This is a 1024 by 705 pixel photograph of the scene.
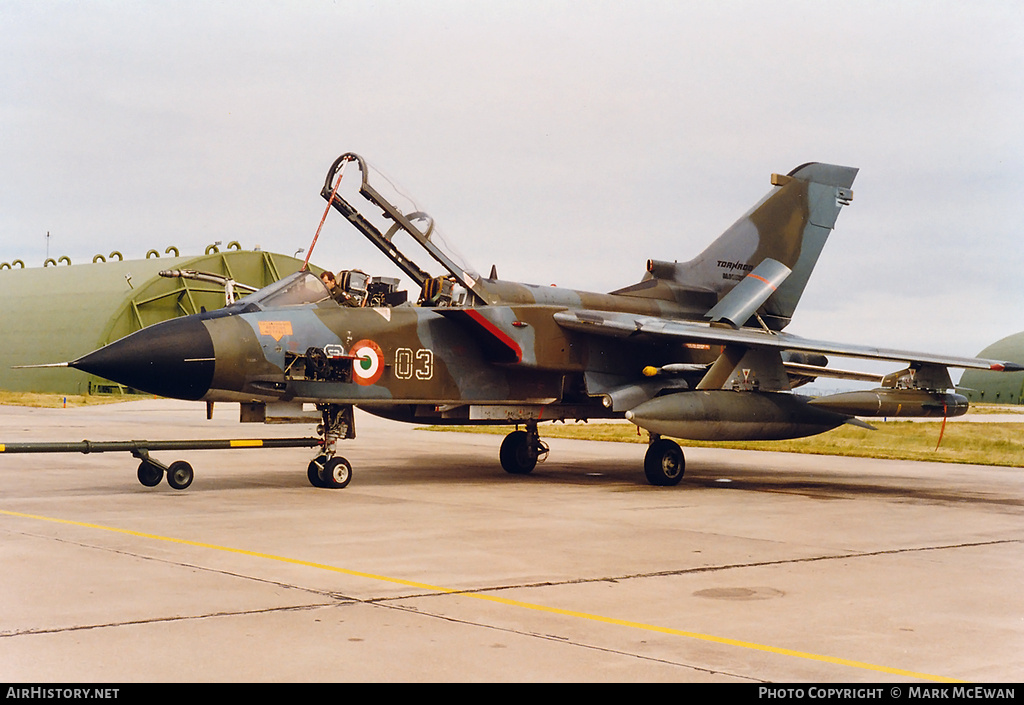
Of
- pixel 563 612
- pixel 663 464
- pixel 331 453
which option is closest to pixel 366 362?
Result: pixel 331 453

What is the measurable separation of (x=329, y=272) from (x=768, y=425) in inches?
240

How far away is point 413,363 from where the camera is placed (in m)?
12.6

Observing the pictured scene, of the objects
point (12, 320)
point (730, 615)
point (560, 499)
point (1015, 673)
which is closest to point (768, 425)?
point (560, 499)

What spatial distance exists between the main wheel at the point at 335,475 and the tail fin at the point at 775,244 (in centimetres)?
647

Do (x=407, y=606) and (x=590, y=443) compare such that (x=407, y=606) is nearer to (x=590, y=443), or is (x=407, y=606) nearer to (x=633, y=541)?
(x=633, y=541)

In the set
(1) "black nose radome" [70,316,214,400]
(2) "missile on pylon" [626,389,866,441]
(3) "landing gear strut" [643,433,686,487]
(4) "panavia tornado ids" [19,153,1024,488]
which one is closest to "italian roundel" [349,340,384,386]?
(4) "panavia tornado ids" [19,153,1024,488]

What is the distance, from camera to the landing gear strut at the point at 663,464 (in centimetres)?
1347

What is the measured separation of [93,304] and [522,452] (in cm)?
3352

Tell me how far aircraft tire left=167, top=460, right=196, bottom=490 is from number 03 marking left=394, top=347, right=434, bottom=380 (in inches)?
106

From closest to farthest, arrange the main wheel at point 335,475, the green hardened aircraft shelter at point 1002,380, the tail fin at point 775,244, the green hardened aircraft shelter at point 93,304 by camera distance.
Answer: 1. the main wheel at point 335,475
2. the tail fin at point 775,244
3. the green hardened aircraft shelter at point 93,304
4. the green hardened aircraft shelter at point 1002,380

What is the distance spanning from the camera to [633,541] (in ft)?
27.6

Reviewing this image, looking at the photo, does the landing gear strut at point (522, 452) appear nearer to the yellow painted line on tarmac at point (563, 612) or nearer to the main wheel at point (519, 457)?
the main wheel at point (519, 457)

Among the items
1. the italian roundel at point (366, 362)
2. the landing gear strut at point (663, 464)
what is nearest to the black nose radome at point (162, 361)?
the italian roundel at point (366, 362)

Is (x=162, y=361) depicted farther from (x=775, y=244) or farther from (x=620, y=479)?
(x=775, y=244)
